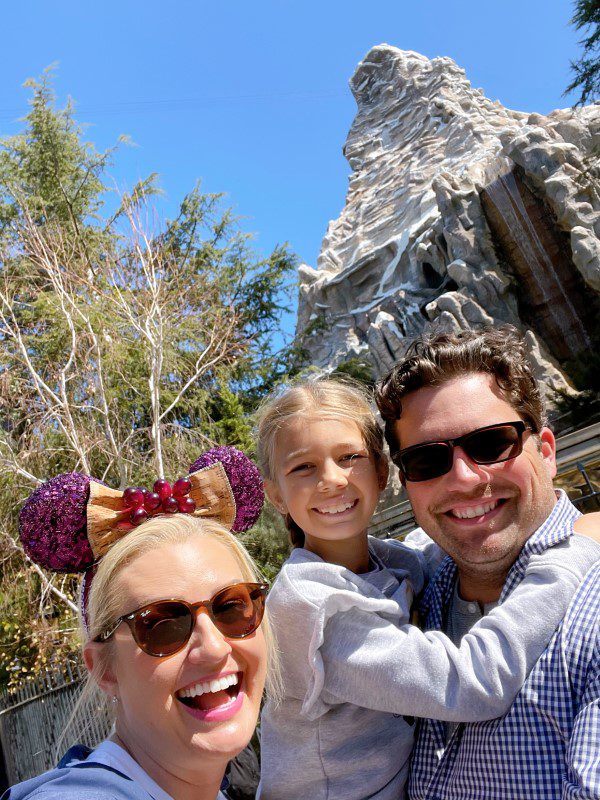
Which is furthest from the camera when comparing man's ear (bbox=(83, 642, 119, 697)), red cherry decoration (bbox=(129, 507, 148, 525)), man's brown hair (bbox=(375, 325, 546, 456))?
man's brown hair (bbox=(375, 325, 546, 456))

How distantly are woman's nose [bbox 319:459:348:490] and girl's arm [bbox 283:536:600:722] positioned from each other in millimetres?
448

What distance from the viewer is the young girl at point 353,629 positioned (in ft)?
5.44

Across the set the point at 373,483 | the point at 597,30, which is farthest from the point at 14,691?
the point at 597,30

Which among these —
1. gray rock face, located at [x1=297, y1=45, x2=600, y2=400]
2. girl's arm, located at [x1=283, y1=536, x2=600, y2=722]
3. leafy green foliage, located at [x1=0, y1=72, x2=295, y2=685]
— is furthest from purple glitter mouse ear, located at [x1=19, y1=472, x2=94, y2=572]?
gray rock face, located at [x1=297, y1=45, x2=600, y2=400]

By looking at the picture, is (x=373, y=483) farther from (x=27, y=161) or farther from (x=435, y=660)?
(x=27, y=161)

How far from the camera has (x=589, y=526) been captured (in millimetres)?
1924

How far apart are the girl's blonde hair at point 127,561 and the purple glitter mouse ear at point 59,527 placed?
0.49ft

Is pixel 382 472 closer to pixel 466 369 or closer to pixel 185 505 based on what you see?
pixel 466 369

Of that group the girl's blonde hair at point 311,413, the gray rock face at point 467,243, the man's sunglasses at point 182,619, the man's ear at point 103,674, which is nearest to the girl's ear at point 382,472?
the girl's blonde hair at point 311,413

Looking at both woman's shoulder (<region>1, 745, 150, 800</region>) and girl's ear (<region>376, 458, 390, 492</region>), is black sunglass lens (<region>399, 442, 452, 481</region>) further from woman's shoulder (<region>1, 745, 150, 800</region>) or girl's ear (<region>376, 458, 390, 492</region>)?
woman's shoulder (<region>1, 745, 150, 800</region>)

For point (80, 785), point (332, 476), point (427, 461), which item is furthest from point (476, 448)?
point (80, 785)

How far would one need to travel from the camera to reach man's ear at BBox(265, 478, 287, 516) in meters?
2.54

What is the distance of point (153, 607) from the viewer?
5.21 feet

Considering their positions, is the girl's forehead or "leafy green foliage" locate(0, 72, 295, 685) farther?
"leafy green foliage" locate(0, 72, 295, 685)
